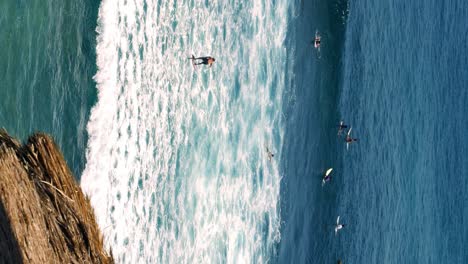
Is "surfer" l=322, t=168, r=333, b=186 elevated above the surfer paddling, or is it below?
below

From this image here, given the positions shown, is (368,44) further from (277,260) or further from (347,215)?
(277,260)

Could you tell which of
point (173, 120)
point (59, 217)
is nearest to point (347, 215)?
point (173, 120)

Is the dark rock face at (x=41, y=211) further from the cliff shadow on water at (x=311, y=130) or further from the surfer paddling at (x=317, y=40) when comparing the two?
the surfer paddling at (x=317, y=40)

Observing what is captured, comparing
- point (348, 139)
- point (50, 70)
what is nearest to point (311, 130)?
point (348, 139)

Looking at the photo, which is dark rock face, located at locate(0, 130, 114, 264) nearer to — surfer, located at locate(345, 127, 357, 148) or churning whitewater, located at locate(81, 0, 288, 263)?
churning whitewater, located at locate(81, 0, 288, 263)

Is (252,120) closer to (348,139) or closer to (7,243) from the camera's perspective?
(348,139)

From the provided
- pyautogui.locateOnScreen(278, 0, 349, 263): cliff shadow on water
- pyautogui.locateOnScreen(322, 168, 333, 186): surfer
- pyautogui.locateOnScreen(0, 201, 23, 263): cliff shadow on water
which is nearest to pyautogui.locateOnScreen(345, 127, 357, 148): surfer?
pyautogui.locateOnScreen(278, 0, 349, 263): cliff shadow on water
